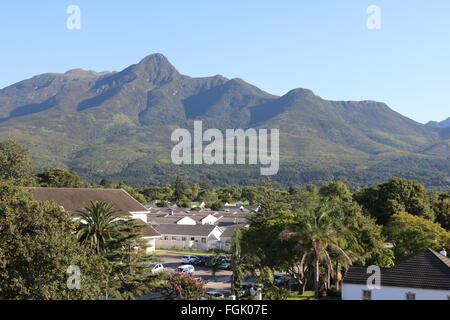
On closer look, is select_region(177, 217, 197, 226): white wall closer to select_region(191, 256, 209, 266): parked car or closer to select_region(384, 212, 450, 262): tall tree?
select_region(191, 256, 209, 266): parked car

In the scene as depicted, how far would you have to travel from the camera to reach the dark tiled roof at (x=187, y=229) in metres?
60.3

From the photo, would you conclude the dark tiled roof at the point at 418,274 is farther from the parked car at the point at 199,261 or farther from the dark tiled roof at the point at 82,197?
the dark tiled roof at the point at 82,197

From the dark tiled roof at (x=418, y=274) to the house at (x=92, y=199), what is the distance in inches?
1009

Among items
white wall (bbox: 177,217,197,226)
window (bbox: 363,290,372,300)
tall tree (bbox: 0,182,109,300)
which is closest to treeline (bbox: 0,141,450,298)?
tall tree (bbox: 0,182,109,300)

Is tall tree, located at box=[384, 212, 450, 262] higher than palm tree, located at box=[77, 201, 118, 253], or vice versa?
palm tree, located at box=[77, 201, 118, 253]

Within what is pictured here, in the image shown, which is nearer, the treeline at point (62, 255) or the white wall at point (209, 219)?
the treeline at point (62, 255)

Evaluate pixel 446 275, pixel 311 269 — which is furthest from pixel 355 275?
pixel 311 269

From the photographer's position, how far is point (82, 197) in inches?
1993

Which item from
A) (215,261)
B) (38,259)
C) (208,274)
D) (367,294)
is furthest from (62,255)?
(208,274)

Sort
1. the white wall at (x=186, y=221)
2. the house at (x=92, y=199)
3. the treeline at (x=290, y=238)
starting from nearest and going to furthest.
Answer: the treeline at (x=290, y=238) → the house at (x=92, y=199) → the white wall at (x=186, y=221)

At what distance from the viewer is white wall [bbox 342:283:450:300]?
22.8 meters

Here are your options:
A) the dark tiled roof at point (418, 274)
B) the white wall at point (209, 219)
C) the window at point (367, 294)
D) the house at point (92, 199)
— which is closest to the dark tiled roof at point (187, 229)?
the house at point (92, 199)
